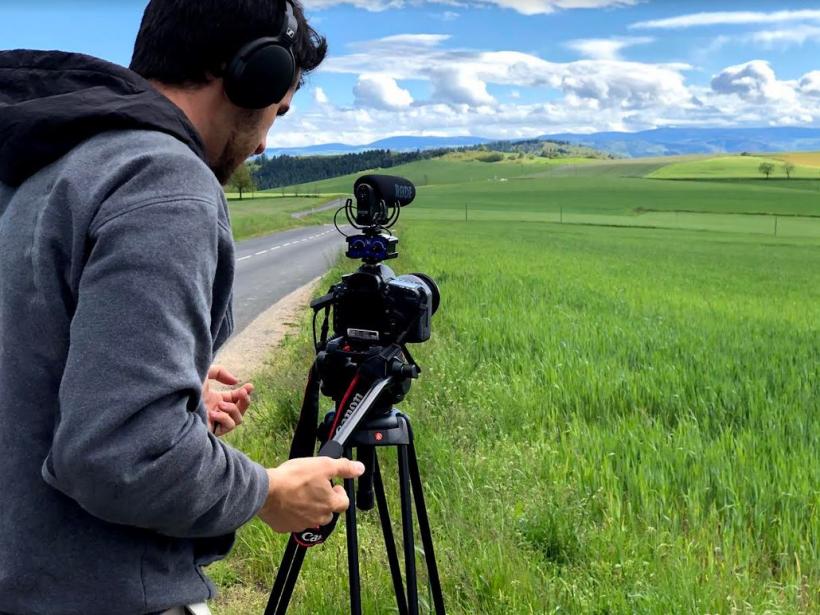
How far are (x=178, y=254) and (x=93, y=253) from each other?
11cm

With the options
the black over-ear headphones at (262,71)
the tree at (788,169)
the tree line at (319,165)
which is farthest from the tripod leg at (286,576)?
the tree line at (319,165)

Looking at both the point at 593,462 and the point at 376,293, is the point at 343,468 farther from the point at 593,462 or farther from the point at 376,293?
the point at 593,462

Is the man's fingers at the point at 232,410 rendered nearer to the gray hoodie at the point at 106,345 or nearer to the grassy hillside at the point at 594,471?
the gray hoodie at the point at 106,345

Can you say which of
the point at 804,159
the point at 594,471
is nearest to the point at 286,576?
the point at 594,471

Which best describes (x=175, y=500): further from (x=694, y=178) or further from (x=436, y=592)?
(x=694, y=178)

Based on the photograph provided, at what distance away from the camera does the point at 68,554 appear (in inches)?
47.2

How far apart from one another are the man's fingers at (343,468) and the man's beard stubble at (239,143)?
1.89ft

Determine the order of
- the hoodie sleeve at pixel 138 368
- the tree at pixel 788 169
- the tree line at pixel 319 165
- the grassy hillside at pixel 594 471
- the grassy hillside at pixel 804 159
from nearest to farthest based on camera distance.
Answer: the hoodie sleeve at pixel 138 368
the grassy hillside at pixel 594 471
the tree at pixel 788 169
the grassy hillside at pixel 804 159
the tree line at pixel 319 165

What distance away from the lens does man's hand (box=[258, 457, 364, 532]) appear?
1.34 metres

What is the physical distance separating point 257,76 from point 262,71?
0.02 metres

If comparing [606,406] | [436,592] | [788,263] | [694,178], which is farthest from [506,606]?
[694,178]

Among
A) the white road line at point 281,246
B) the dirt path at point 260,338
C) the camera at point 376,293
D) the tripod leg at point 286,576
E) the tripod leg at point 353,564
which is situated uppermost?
the camera at point 376,293

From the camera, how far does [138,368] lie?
3.47ft

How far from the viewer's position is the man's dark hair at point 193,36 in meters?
1.33
